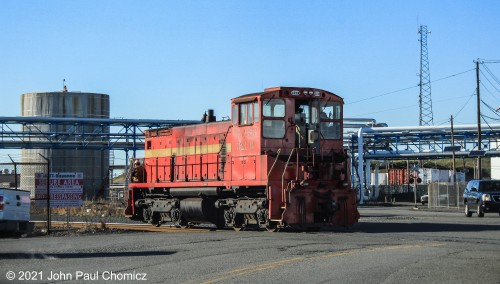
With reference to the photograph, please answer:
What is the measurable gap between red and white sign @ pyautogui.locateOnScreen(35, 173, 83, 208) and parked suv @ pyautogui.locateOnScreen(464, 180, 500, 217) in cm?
1976

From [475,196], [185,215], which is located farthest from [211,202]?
[475,196]

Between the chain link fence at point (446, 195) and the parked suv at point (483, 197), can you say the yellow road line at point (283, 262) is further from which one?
the chain link fence at point (446, 195)

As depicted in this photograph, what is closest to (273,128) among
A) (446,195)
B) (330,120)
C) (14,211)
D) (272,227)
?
(330,120)

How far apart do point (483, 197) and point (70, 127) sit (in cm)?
4027

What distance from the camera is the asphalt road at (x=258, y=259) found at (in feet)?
38.7

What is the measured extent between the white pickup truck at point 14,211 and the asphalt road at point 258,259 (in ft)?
1.56

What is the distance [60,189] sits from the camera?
85.5 feet

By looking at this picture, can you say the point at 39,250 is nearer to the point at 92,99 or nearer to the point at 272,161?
the point at 272,161

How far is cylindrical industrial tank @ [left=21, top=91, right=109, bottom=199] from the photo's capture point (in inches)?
2525

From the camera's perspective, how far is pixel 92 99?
65.0m

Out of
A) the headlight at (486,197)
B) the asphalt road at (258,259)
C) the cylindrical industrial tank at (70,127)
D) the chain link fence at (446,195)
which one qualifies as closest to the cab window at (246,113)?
the asphalt road at (258,259)

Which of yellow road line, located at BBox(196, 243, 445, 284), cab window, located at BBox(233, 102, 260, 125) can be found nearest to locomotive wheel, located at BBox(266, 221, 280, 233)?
cab window, located at BBox(233, 102, 260, 125)

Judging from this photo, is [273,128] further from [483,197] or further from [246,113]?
[483,197]

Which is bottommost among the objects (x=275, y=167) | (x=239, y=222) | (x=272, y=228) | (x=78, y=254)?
(x=78, y=254)
